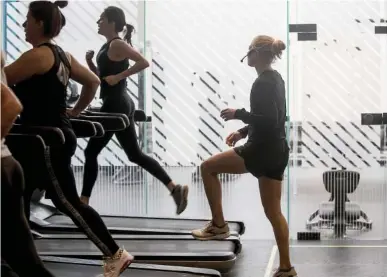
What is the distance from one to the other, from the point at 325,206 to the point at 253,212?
0.82 meters

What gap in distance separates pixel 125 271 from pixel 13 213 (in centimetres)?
153

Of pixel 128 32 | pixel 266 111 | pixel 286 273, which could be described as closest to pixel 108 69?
pixel 128 32

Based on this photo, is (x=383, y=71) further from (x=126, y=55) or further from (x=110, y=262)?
(x=110, y=262)

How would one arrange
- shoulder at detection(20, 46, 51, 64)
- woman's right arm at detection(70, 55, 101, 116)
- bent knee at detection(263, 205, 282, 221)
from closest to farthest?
1. shoulder at detection(20, 46, 51, 64)
2. woman's right arm at detection(70, 55, 101, 116)
3. bent knee at detection(263, 205, 282, 221)

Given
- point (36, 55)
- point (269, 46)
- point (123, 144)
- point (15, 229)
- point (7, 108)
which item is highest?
point (269, 46)

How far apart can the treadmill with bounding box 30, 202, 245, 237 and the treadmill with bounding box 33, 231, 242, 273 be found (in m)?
0.23

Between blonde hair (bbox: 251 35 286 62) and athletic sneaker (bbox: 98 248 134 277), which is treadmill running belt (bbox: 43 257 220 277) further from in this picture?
blonde hair (bbox: 251 35 286 62)

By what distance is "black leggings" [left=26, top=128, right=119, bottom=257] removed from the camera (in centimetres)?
356

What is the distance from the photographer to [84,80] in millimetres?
3941

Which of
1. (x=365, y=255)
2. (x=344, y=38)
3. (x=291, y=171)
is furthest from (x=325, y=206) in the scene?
(x=344, y=38)

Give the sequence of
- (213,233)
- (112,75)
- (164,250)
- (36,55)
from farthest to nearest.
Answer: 1. (112,75)
2. (213,233)
3. (164,250)
4. (36,55)

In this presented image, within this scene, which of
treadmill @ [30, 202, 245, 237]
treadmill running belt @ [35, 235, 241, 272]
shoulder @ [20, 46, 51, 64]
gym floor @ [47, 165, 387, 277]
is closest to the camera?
shoulder @ [20, 46, 51, 64]

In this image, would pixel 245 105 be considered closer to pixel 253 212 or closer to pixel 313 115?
pixel 313 115

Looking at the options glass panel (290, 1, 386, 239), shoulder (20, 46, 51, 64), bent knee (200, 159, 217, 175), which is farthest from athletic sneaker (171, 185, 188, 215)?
shoulder (20, 46, 51, 64)
